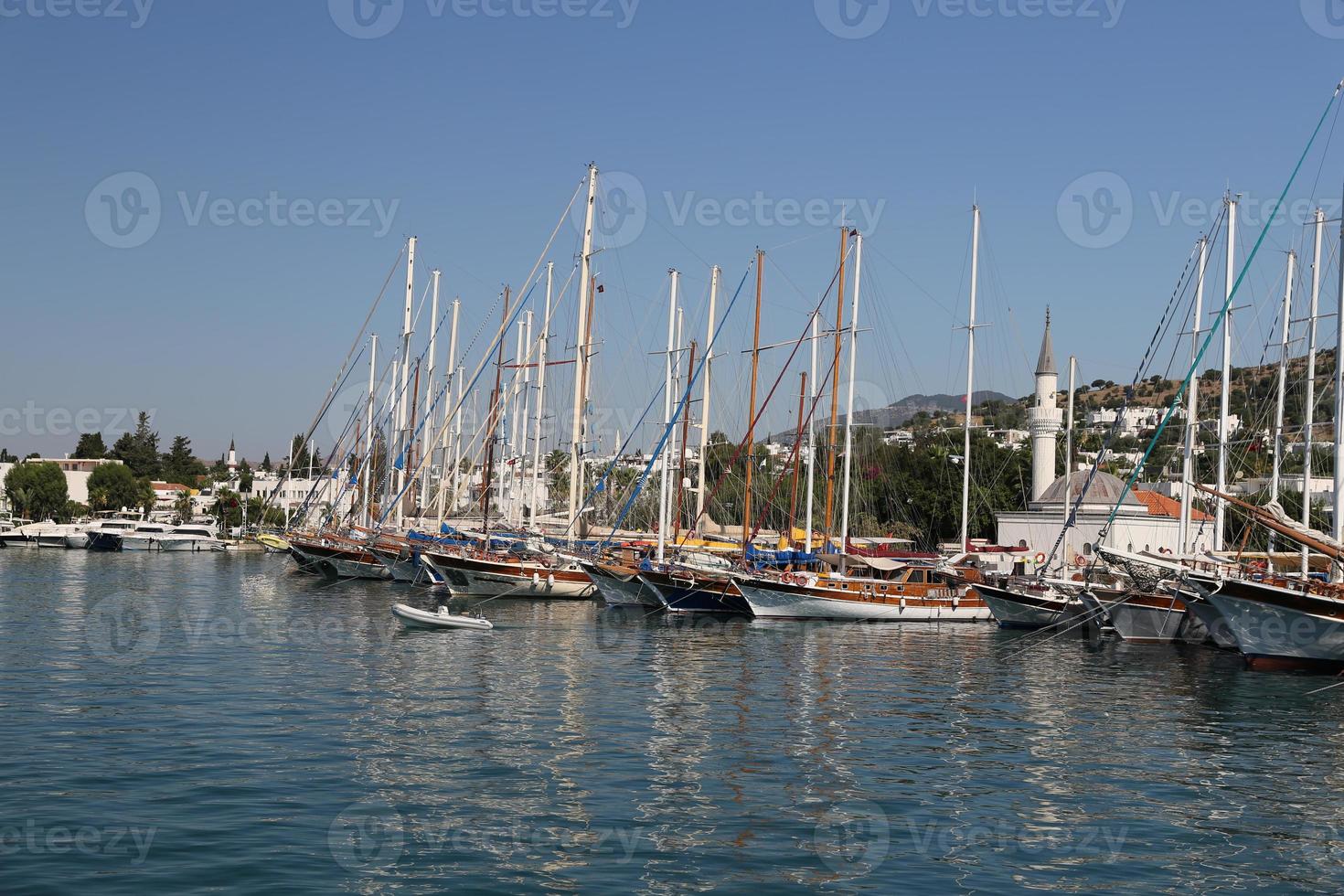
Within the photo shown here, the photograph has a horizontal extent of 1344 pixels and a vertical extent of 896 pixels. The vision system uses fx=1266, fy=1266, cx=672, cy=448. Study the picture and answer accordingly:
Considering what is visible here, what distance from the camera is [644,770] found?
22.4 m

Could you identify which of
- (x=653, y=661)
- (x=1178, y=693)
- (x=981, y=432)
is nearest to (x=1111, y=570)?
(x=1178, y=693)

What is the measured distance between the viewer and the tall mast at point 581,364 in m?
55.8

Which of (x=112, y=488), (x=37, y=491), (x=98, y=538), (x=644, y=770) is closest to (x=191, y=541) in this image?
(x=98, y=538)

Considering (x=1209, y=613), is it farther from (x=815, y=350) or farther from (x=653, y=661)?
(x=815, y=350)

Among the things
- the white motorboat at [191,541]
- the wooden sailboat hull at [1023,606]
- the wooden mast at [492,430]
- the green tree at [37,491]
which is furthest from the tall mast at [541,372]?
the green tree at [37,491]

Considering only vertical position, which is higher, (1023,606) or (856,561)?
(856,561)

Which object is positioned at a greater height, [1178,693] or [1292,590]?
[1292,590]

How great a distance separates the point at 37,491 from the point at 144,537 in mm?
31569

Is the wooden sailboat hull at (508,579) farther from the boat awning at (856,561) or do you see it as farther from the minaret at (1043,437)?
the minaret at (1043,437)

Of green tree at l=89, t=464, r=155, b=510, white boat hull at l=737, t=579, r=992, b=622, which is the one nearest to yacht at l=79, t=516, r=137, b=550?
green tree at l=89, t=464, r=155, b=510

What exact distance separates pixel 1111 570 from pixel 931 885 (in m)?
44.2

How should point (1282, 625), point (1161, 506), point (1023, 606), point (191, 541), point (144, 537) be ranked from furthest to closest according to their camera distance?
point (191, 541), point (144, 537), point (1161, 506), point (1023, 606), point (1282, 625)

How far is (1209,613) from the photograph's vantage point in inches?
1692

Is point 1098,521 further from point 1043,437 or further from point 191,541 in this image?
point 191,541
